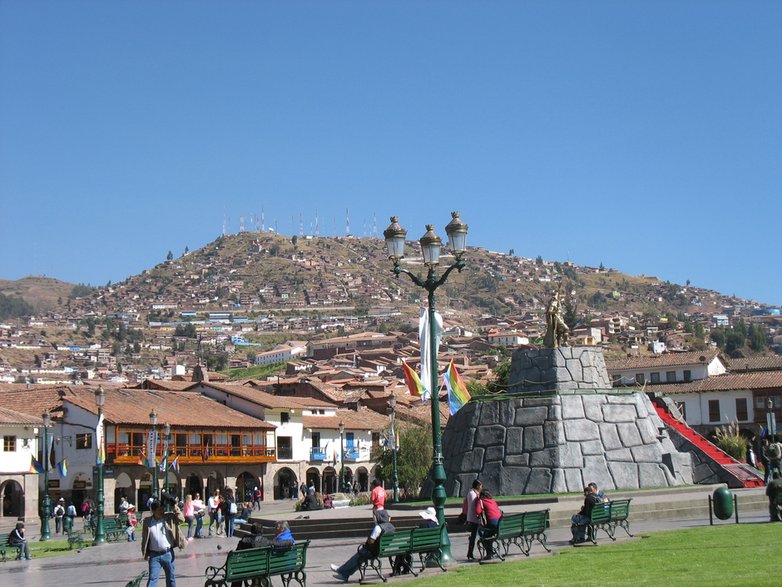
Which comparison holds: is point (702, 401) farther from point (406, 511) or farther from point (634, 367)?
point (406, 511)

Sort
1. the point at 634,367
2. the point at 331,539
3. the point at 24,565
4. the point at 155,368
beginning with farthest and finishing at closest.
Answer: the point at 155,368 → the point at 634,367 → the point at 331,539 → the point at 24,565

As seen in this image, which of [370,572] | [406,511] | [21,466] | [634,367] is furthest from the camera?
[634,367]

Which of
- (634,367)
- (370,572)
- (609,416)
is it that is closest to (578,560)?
(370,572)

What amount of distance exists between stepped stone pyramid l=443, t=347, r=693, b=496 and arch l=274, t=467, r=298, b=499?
3391 centimetres

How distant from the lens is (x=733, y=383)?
6494cm

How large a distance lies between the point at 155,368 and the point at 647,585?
176517 millimetres

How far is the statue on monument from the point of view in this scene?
30.3 metres

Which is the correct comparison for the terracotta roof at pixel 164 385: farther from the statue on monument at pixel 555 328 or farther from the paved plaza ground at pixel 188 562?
the paved plaza ground at pixel 188 562

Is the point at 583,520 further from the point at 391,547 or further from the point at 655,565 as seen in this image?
the point at 391,547

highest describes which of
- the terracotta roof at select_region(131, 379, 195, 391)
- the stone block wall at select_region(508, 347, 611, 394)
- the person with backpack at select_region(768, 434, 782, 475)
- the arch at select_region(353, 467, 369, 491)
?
the terracotta roof at select_region(131, 379, 195, 391)

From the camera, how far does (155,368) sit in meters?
183

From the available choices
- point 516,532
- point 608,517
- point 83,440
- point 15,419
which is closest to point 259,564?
point 516,532

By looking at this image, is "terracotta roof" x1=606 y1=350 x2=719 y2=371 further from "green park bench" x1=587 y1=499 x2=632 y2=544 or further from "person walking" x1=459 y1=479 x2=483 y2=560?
"person walking" x1=459 y1=479 x2=483 y2=560

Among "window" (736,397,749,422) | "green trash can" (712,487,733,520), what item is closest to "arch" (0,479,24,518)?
"green trash can" (712,487,733,520)
